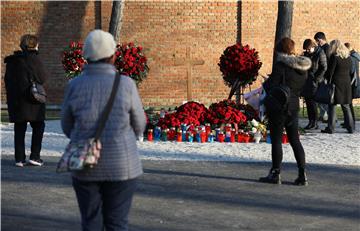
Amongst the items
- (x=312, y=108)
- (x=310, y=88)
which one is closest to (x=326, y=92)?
(x=310, y=88)

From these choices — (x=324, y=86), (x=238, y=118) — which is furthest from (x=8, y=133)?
(x=324, y=86)

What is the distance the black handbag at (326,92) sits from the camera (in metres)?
14.9

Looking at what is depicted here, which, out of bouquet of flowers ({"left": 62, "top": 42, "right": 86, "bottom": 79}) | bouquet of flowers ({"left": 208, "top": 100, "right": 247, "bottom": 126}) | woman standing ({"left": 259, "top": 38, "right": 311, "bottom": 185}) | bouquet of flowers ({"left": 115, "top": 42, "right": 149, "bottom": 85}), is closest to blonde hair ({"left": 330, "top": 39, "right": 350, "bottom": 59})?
bouquet of flowers ({"left": 208, "top": 100, "right": 247, "bottom": 126})

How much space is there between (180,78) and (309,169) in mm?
13925

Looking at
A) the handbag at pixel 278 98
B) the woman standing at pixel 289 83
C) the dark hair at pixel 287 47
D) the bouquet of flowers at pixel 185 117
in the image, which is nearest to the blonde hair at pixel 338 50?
the bouquet of flowers at pixel 185 117

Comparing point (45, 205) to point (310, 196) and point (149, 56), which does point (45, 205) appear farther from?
point (149, 56)

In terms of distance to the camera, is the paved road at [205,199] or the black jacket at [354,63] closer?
the paved road at [205,199]

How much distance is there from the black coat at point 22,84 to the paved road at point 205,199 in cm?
77

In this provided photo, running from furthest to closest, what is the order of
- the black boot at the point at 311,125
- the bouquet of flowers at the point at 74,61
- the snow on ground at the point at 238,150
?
the black boot at the point at 311,125 < the bouquet of flowers at the point at 74,61 < the snow on ground at the point at 238,150

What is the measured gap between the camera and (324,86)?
1500 centimetres

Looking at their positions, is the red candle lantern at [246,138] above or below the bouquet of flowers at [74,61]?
below

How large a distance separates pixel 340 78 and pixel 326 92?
381mm

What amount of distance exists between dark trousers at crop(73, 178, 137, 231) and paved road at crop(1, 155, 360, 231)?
1.96 metres

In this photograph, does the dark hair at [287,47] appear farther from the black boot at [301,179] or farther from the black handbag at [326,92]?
the black handbag at [326,92]
